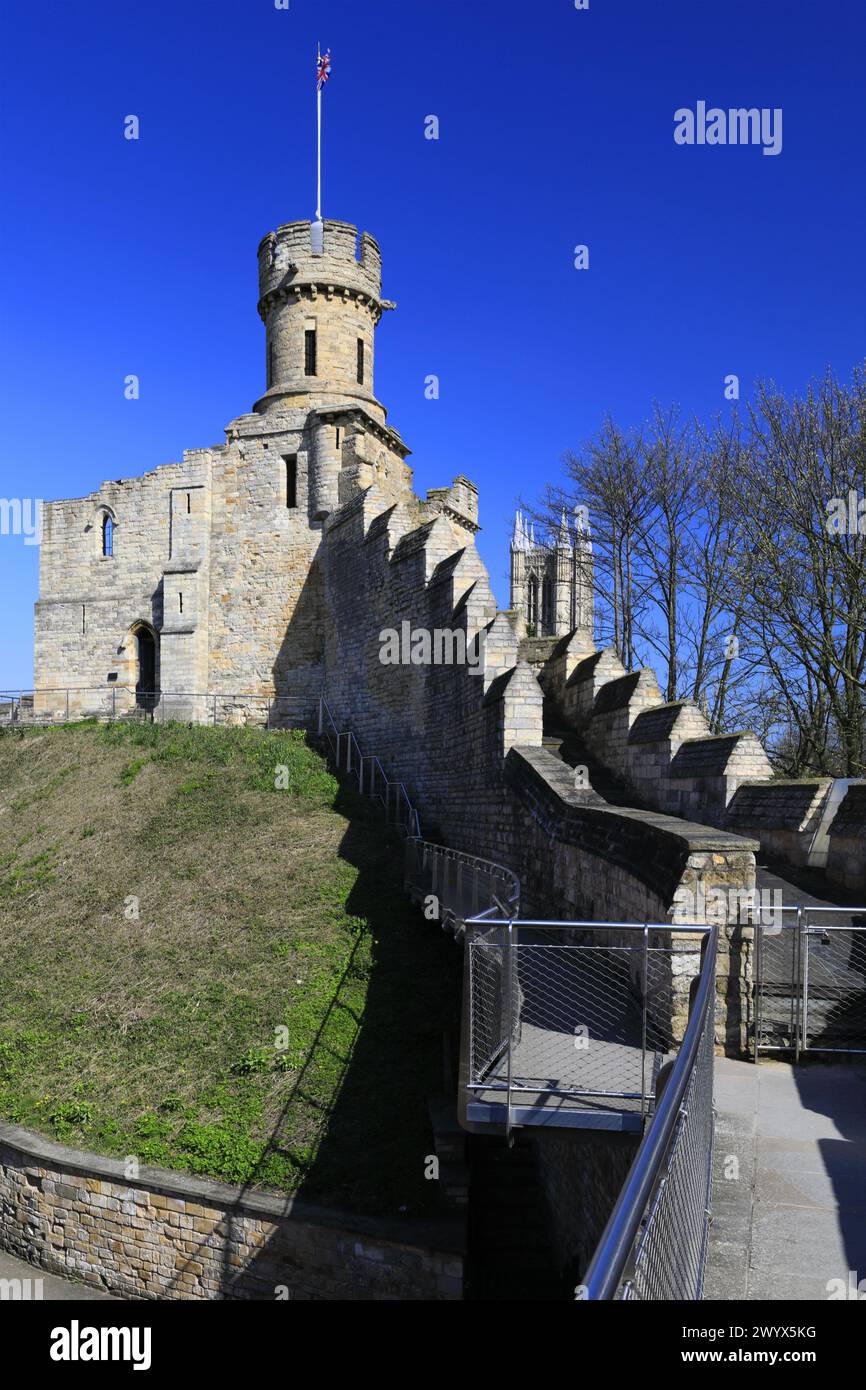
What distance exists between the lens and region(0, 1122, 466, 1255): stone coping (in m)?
8.91

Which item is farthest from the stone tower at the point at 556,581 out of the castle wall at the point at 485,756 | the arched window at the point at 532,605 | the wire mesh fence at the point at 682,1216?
the wire mesh fence at the point at 682,1216

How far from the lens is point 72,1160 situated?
10.4 meters

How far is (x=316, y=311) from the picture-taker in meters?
26.5

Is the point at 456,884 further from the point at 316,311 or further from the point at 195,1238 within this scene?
the point at 316,311

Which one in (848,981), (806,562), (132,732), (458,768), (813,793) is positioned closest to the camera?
(848,981)

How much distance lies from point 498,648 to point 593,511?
1181 centimetres

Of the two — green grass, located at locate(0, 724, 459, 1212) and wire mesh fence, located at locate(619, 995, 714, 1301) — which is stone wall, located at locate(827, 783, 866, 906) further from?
wire mesh fence, located at locate(619, 995, 714, 1301)

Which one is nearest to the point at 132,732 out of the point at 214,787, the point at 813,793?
the point at 214,787

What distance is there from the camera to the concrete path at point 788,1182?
143 inches

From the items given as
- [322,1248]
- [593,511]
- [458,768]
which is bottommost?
[322,1248]

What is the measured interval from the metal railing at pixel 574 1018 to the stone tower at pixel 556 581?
32.4 ft

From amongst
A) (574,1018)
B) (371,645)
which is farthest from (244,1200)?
(371,645)
